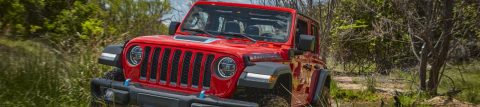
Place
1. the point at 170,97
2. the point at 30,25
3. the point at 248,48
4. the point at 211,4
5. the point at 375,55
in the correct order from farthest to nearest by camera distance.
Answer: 1. the point at 375,55
2. the point at 30,25
3. the point at 211,4
4. the point at 248,48
5. the point at 170,97

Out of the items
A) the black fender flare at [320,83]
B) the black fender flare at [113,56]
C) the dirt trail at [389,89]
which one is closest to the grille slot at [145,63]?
the black fender flare at [113,56]

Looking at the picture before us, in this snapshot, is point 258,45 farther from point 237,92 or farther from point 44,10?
point 44,10

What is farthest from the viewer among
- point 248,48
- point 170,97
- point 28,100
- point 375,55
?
point 375,55

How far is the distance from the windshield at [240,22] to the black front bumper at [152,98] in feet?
4.95

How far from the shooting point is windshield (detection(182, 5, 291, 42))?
281 inches

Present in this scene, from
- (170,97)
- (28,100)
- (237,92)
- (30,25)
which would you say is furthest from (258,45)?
(30,25)

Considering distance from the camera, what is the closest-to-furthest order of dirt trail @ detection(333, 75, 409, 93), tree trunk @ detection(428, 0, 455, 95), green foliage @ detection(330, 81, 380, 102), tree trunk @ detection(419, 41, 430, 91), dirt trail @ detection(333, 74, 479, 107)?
1. dirt trail @ detection(333, 74, 479, 107)
2. tree trunk @ detection(428, 0, 455, 95)
3. tree trunk @ detection(419, 41, 430, 91)
4. green foliage @ detection(330, 81, 380, 102)
5. dirt trail @ detection(333, 75, 409, 93)

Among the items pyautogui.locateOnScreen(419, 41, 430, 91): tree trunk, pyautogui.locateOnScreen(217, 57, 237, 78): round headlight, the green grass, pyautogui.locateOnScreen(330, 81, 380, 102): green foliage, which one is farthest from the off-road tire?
pyautogui.locateOnScreen(419, 41, 430, 91): tree trunk

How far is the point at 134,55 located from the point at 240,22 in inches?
61.6

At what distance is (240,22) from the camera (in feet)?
24.3

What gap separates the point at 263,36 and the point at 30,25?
5773 millimetres

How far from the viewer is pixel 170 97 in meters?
5.73

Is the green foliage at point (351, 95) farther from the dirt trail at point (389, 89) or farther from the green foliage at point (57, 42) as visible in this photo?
the green foliage at point (57, 42)

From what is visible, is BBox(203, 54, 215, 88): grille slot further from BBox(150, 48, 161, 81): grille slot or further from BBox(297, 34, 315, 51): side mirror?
BBox(297, 34, 315, 51): side mirror
